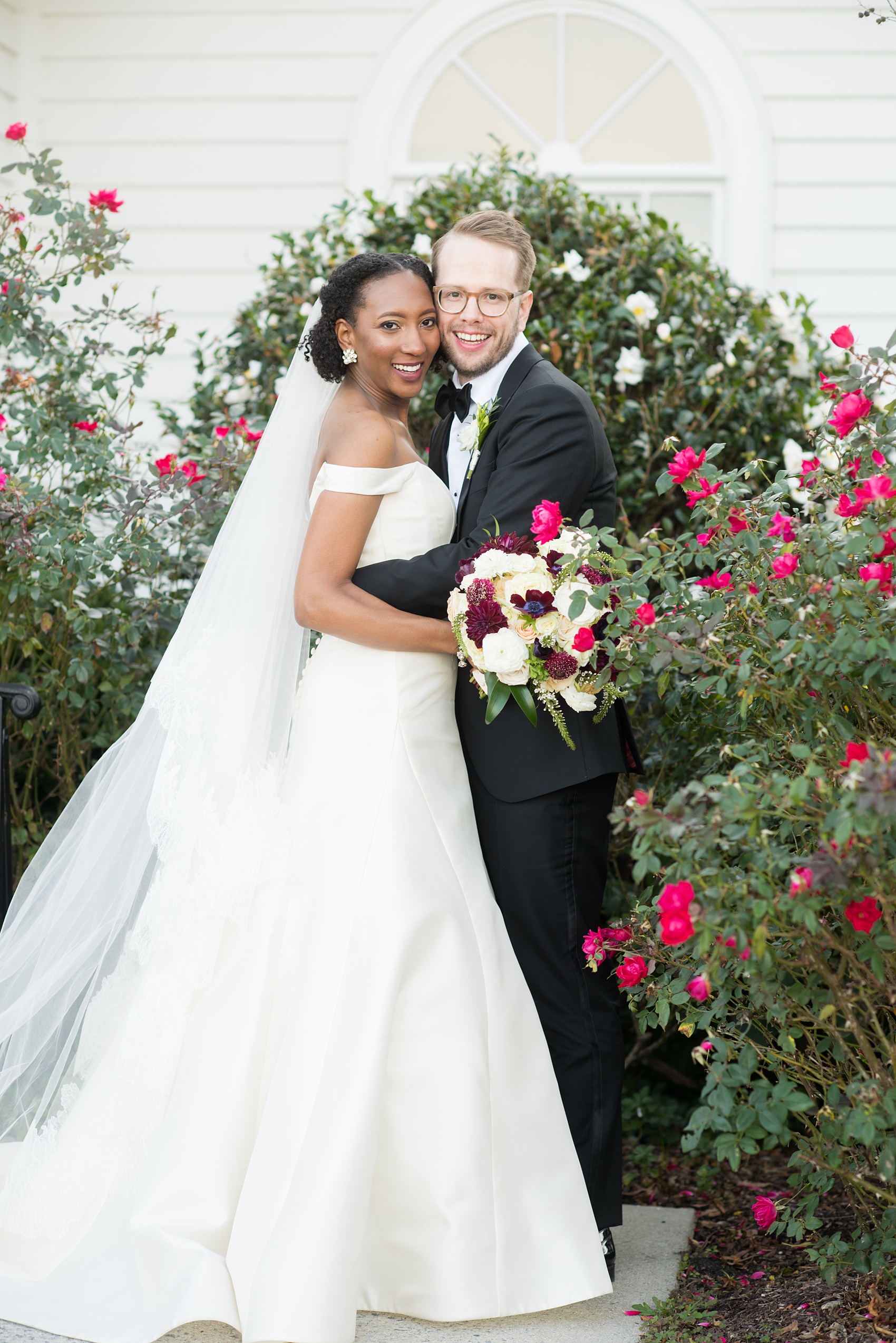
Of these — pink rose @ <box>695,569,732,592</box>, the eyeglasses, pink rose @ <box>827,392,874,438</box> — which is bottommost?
pink rose @ <box>695,569,732,592</box>

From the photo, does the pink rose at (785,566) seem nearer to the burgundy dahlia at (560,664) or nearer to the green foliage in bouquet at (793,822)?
the green foliage in bouquet at (793,822)

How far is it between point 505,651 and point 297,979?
86 cm

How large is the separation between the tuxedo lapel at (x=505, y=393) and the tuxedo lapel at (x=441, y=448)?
0.74 feet

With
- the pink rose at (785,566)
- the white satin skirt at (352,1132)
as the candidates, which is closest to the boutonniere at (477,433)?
the white satin skirt at (352,1132)

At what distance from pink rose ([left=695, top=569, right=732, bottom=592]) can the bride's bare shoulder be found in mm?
843

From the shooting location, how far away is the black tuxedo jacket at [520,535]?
2797mm

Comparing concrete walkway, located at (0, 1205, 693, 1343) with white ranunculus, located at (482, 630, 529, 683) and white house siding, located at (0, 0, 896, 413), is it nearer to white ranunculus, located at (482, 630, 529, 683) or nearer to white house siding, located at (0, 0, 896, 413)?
white ranunculus, located at (482, 630, 529, 683)

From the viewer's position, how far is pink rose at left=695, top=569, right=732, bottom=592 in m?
2.42

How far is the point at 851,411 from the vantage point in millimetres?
2213

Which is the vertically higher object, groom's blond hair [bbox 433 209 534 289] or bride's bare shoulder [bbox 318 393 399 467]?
groom's blond hair [bbox 433 209 534 289]

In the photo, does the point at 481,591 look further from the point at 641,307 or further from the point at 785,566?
the point at 641,307

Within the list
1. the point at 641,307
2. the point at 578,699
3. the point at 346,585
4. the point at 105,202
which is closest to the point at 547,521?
the point at 578,699

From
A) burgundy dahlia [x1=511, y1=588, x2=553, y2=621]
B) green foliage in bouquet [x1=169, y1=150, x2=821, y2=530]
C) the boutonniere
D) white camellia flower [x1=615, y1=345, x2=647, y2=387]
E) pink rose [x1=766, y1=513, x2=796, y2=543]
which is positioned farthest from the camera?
green foliage in bouquet [x1=169, y1=150, x2=821, y2=530]

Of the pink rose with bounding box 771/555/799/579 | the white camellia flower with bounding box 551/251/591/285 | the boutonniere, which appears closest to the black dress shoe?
the pink rose with bounding box 771/555/799/579
